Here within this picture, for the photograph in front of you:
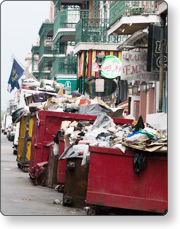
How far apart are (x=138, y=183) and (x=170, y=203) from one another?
45 centimetres


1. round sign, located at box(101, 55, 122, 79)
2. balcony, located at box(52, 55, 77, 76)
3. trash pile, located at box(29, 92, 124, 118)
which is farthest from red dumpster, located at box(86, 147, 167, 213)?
balcony, located at box(52, 55, 77, 76)

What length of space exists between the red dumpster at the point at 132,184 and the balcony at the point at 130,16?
883 cm

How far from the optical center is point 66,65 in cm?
3403

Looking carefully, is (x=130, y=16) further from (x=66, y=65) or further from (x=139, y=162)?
(x=66, y=65)

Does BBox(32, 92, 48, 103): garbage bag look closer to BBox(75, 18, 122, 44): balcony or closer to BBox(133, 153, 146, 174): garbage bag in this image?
BBox(75, 18, 122, 44): balcony

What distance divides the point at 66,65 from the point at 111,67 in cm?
1025

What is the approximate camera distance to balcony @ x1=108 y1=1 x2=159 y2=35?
62.5ft

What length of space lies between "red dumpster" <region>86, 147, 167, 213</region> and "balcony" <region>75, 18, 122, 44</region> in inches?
603

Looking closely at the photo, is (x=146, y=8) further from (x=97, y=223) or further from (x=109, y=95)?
(x=97, y=223)

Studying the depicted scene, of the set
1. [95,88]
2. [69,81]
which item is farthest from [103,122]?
[69,81]

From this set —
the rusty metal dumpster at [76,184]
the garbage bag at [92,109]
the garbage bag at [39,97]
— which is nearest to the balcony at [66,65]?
the garbage bag at [39,97]

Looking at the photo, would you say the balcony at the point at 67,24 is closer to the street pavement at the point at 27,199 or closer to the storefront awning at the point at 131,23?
the storefront awning at the point at 131,23

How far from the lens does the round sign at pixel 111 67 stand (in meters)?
23.1

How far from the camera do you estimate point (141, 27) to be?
2014 centimetres
